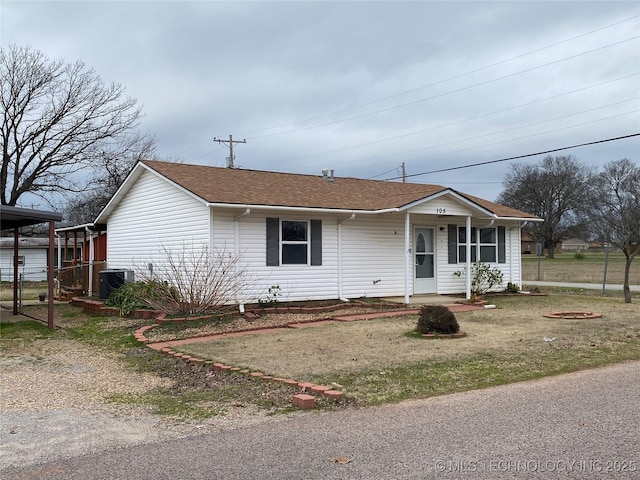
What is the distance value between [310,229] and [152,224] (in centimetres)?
447

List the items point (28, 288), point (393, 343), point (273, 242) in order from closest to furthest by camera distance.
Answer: point (393, 343), point (273, 242), point (28, 288)

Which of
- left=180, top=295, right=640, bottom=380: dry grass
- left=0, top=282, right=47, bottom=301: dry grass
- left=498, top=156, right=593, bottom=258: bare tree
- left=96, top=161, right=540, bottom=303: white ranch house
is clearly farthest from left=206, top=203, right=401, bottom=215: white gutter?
left=498, top=156, right=593, bottom=258: bare tree

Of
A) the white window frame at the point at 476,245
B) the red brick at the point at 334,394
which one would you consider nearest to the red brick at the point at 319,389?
the red brick at the point at 334,394

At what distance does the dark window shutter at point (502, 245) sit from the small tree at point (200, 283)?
9.21 metres

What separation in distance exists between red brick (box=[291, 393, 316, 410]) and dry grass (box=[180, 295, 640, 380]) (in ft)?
3.68

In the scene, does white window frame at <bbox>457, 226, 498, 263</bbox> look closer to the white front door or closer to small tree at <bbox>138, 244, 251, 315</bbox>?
the white front door

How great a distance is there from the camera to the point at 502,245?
63.4 ft

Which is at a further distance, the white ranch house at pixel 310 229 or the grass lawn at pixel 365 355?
the white ranch house at pixel 310 229

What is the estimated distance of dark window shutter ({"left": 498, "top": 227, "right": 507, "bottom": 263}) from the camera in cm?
1924

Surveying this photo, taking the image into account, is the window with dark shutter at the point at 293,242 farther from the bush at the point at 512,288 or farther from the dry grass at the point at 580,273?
the dry grass at the point at 580,273

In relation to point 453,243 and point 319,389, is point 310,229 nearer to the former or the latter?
point 453,243

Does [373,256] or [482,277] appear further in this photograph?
[482,277]

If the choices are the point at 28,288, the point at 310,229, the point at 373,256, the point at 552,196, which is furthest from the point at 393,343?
the point at 552,196

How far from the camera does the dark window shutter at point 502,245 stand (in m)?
19.2
